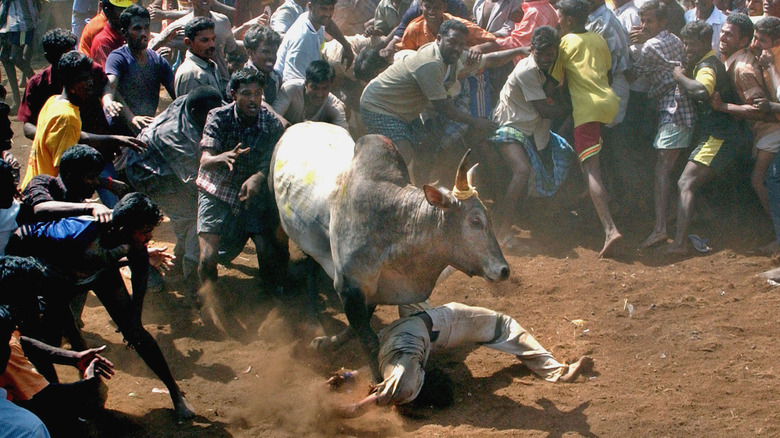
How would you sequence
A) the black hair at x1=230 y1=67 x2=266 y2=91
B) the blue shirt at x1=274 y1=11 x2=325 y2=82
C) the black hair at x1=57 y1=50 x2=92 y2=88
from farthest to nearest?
the blue shirt at x1=274 y1=11 x2=325 y2=82
the black hair at x1=230 y1=67 x2=266 y2=91
the black hair at x1=57 y1=50 x2=92 y2=88

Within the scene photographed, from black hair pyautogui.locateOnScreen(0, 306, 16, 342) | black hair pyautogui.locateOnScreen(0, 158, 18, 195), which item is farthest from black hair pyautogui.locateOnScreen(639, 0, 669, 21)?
black hair pyautogui.locateOnScreen(0, 306, 16, 342)

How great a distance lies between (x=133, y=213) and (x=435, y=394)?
2400 millimetres

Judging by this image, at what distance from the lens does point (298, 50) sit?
8758 mm

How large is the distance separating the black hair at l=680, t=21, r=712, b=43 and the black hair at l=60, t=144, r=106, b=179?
583 centimetres

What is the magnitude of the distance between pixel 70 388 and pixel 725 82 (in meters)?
6.71

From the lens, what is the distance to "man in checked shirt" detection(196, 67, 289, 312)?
671 cm

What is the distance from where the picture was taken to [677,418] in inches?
211

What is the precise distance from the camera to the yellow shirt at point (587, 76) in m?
8.22

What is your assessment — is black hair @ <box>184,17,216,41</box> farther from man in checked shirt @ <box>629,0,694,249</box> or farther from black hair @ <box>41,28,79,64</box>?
man in checked shirt @ <box>629,0,694,249</box>

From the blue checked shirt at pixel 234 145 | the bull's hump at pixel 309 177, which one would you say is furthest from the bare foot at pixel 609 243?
the blue checked shirt at pixel 234 145

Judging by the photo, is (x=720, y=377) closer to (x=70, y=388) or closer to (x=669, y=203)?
(x=669, y=203)

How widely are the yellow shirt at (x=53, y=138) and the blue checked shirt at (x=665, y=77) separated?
18.8ft

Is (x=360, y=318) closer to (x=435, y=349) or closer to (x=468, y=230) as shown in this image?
(x=435, y=349)

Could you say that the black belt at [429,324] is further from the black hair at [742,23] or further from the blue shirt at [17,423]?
the black hair at [742,23]
